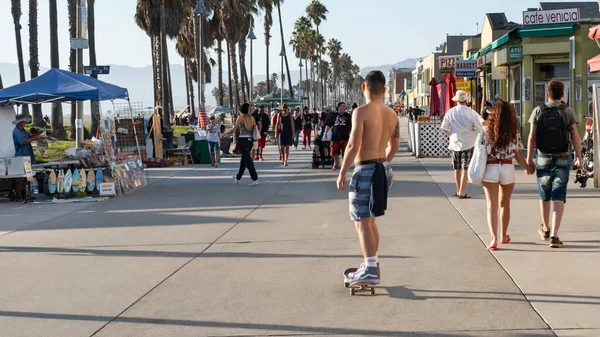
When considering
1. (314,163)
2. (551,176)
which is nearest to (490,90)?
(314,163)

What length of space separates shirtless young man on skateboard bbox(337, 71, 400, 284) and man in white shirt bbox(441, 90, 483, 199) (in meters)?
5.95

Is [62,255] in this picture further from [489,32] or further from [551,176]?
[489,32]

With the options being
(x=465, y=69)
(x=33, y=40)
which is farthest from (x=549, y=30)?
(x=33, y=40)

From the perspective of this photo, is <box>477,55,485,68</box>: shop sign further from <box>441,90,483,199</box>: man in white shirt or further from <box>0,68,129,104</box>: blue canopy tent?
<box>441,90,483,199</box>: man in white shirt

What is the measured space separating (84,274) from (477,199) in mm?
7355

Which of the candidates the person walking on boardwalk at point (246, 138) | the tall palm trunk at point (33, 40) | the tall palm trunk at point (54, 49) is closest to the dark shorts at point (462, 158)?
the person walking on boardwalk at point (246, 138)

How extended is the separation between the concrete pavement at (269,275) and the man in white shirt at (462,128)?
0.75 meters

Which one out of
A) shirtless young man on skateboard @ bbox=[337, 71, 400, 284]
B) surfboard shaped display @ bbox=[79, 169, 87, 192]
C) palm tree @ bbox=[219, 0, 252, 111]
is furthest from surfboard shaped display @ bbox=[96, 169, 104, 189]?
palm tree @ bbox=[219, 0, 252, 111]

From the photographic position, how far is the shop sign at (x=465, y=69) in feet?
92.5

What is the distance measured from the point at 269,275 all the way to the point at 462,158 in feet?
20.9

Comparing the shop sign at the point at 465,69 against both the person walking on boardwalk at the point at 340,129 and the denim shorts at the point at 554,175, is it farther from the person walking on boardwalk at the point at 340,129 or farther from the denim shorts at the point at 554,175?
the denim shorts at the point at 554,175

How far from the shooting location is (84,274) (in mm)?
8539

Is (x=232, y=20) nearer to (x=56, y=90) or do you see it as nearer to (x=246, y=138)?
(x=246, y=138)

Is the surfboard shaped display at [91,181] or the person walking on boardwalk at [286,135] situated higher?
the person walking on boardwalk at [286,135]
